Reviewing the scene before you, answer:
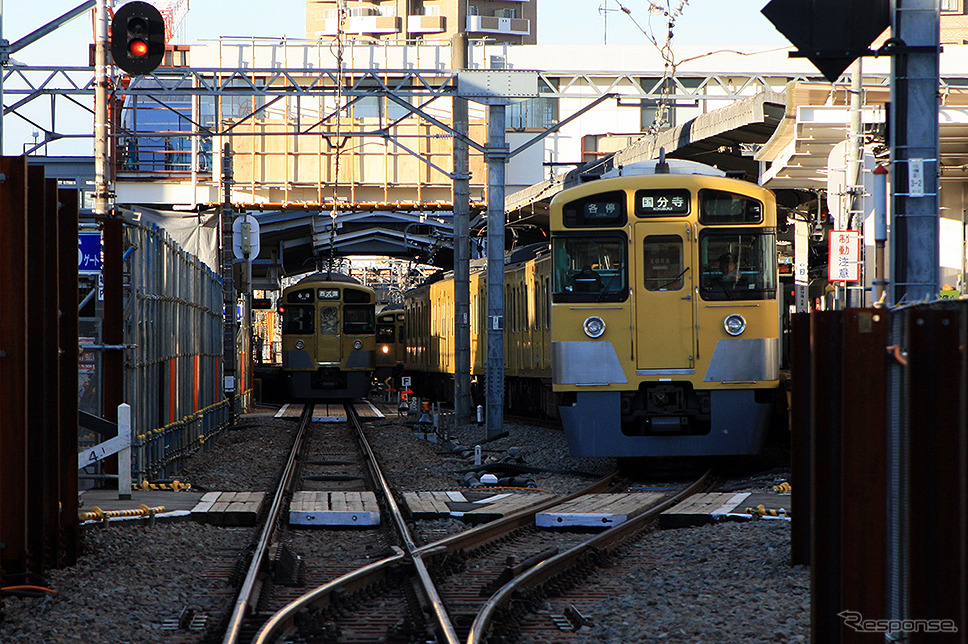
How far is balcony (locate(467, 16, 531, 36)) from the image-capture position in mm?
81250

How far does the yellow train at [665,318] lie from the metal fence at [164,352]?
12.8 ft

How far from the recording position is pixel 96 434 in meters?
11.1

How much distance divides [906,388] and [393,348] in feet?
133

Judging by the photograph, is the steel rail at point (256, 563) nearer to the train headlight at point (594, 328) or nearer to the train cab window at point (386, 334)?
the train headlight at point (594, 328)

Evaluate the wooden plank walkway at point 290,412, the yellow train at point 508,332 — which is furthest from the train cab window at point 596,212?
the wooden plank walkway at point 290,412

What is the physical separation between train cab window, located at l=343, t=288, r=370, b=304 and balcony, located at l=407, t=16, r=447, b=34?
5275 centimetres


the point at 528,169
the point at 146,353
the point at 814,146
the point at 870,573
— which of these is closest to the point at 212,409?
the point at 146,353

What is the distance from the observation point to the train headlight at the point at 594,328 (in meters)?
12.9

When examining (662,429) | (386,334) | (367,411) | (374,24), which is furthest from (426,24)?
(662,429)

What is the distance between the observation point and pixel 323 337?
32.0 meters

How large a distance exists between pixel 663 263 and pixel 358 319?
1989 centimetres

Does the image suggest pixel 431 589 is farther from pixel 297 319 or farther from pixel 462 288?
pixel 297 319

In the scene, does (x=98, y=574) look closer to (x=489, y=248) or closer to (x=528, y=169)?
(x=489, y=248)

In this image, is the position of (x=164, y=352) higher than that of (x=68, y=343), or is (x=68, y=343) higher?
(x=68, y=343)
